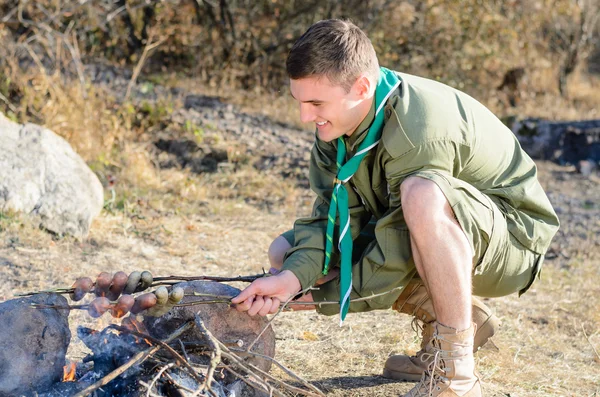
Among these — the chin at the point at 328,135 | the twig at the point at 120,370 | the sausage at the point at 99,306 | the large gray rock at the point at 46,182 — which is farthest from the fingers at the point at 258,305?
the large gray rock at the point at 46,182

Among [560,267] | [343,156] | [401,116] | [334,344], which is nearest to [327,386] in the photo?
[334,344]

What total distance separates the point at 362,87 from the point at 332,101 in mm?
123

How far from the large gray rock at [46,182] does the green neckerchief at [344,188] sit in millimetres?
2198

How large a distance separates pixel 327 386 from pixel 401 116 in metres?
1.13

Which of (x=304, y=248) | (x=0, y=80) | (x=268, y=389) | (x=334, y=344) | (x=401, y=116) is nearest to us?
(x=268, y=389)

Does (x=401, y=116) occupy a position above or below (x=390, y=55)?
above

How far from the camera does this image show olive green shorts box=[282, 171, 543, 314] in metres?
2.67

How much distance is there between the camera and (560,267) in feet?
17.2

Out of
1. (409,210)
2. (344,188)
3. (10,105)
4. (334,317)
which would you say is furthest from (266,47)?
(409,210)

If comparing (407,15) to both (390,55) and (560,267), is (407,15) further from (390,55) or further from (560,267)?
(560,267)

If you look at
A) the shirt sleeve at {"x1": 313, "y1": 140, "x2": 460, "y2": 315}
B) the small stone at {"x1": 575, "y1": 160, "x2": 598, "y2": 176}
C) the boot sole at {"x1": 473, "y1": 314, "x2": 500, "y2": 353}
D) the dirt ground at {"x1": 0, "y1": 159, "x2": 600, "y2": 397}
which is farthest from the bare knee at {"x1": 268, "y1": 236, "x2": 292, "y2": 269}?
the small stone at {"x1": 575, "y1": 160, "x2": 598, "y2": 176}

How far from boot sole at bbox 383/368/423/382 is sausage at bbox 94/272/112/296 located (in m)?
1.29

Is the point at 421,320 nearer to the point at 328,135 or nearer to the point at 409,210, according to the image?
the point at 409,210

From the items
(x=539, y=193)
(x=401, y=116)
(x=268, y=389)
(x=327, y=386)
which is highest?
(x=401, y=116)
